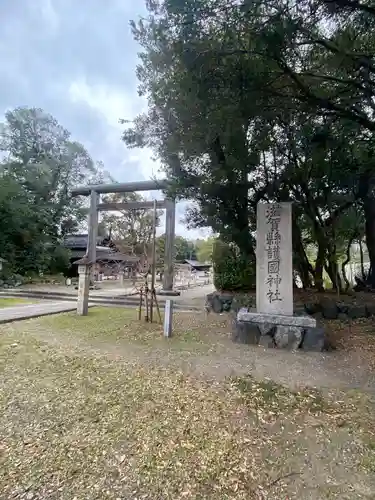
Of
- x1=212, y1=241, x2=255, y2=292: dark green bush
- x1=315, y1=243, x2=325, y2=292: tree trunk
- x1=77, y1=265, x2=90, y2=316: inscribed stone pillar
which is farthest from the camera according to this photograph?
x1=212, y1=241, x2=255, y2=292: dark green bush

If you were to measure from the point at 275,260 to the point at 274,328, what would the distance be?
3.60 feet

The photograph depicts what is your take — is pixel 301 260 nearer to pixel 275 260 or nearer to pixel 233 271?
pixel 233 271

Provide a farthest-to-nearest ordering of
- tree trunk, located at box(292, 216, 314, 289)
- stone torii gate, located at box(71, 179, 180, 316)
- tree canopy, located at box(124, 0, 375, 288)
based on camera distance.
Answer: stone torii gate, located at box(71, 179, 180, 316) → tree trunk, located at box(292, 216, 314, 289) → tree canopy, located at box(124, 0, 375, 288)

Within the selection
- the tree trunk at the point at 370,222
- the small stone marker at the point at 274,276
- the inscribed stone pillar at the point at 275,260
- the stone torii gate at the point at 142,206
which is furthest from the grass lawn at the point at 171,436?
the stone torii gate at the point at 142,206

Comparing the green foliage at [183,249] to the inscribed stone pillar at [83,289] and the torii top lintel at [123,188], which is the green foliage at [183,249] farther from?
the inscribed stone pillar at [83,289]

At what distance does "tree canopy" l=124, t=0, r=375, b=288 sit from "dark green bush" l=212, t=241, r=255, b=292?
0.46 m

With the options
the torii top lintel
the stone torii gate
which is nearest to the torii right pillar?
the stone torii gate

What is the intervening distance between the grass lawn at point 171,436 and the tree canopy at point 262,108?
3.10 metres

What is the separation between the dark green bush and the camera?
23.8 feet

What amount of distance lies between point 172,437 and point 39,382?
1.68 metres

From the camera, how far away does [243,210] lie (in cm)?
637

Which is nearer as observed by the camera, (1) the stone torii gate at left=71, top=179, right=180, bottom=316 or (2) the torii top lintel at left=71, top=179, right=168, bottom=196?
(2) the torii top lintel at left=71, top=179, right=168, bottom=196

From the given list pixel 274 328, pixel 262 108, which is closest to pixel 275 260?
pixel 274 328

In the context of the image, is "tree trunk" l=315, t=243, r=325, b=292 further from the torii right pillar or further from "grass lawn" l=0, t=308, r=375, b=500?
the torii right pillar
